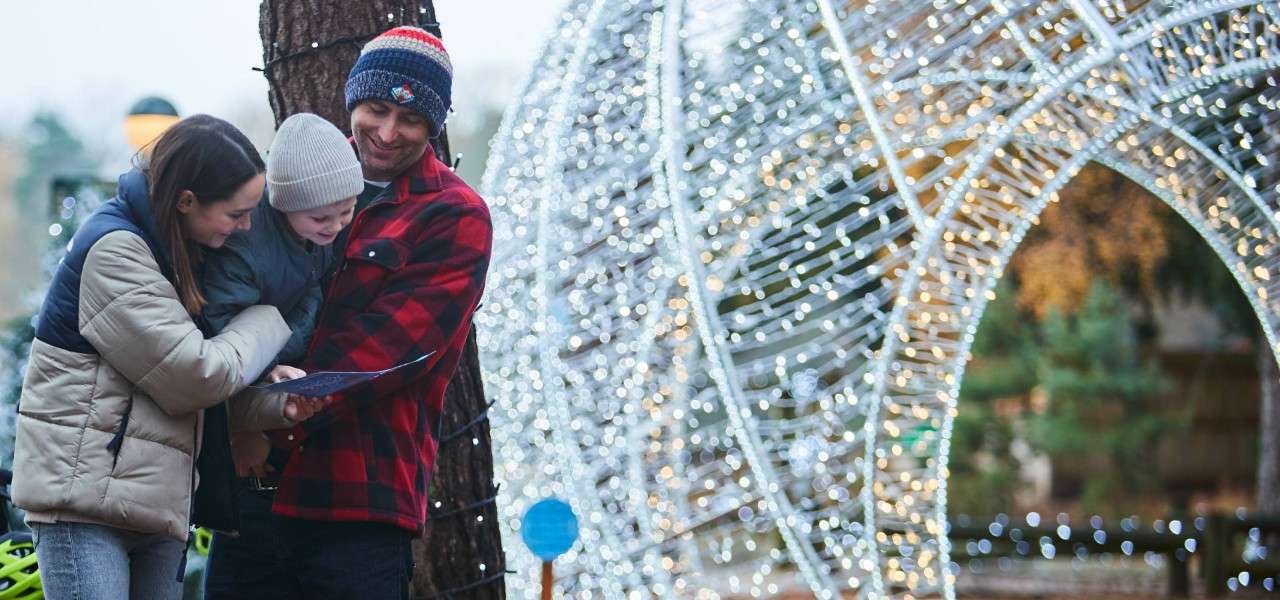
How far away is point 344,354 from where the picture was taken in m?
2.21

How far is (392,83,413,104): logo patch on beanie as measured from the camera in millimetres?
2342

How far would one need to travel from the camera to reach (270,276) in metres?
2.20

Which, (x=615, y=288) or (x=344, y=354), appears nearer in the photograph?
(x=344, y=354)

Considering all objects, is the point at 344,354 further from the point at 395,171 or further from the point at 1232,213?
the point at 1232,213

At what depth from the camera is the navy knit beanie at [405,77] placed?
92.7 inches

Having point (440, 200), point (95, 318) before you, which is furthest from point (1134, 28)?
point (95, 318)

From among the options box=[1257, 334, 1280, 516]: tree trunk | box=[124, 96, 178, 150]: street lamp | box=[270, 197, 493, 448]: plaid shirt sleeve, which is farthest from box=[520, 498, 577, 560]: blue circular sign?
box=[1257, 334, 1280, 516]: tree trunk

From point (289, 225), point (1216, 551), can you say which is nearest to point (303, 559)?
point (289, 225)

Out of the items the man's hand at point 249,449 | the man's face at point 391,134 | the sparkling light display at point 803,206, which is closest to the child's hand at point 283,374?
the man's hand at point 249,449

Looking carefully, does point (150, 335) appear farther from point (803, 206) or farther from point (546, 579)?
point (803, 206)

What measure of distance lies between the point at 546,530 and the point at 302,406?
93 centimetres

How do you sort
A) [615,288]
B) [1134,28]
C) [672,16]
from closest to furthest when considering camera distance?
[1134,28] < [672,16] < [615,288]

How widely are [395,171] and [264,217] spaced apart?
266 millimetres

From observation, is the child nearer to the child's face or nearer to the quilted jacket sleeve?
the child's face
